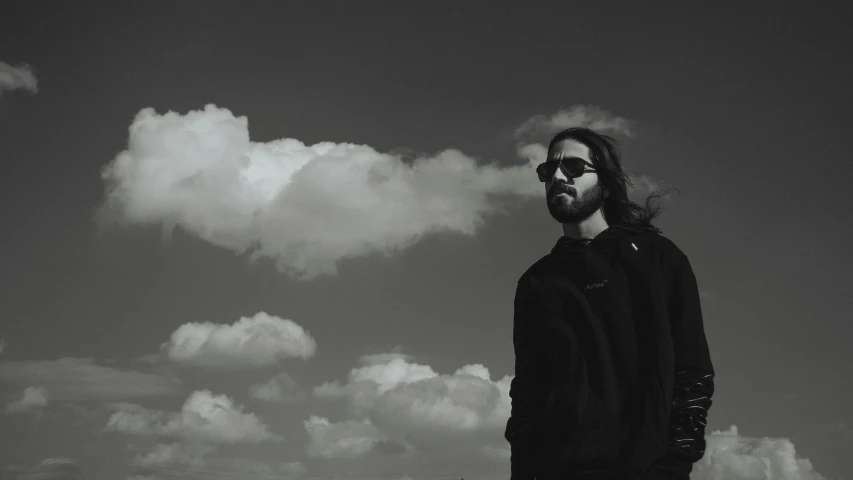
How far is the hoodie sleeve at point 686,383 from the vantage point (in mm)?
5559

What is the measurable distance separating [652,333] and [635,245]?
73cm

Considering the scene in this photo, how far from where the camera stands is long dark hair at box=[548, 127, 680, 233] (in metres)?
6.57

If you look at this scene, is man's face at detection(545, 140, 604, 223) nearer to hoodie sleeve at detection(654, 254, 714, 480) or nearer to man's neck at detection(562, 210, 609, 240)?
man's neck at detection(562, 210, 609, 240)

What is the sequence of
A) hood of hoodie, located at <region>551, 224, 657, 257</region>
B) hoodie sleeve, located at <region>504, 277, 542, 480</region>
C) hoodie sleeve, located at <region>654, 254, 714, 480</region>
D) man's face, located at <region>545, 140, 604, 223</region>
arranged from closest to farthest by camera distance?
1. hoodie sleeve, located at <region>654, 254, 714, 480</region>
2. hoodie sleeve, located at <region>504, 277, 542, 480</region>
3. hood of hoodie, located at <region>551, 224, 657, 257</region>
4. man's face, located at <region>545, 140, 604, 223</region>

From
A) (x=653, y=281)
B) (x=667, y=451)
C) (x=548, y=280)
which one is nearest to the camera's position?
(x=667, y=451)

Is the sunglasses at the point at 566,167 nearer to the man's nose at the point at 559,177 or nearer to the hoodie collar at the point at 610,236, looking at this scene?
the man's nose at the point at 559,177

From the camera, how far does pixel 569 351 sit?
19.7 feet

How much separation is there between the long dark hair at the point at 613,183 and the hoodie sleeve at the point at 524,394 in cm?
94

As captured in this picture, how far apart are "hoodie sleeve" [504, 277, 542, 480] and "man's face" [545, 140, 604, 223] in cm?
70

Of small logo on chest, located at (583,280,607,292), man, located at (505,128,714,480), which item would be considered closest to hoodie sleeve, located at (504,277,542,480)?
man, located at (505,128,714,480)

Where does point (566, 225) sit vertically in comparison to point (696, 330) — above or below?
above

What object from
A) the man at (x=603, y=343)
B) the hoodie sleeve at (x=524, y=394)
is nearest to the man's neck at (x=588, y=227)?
the man at (x=603, y=343)

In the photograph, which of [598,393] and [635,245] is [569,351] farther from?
[635,245]

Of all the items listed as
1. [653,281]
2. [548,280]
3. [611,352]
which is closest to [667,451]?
[611,352]
